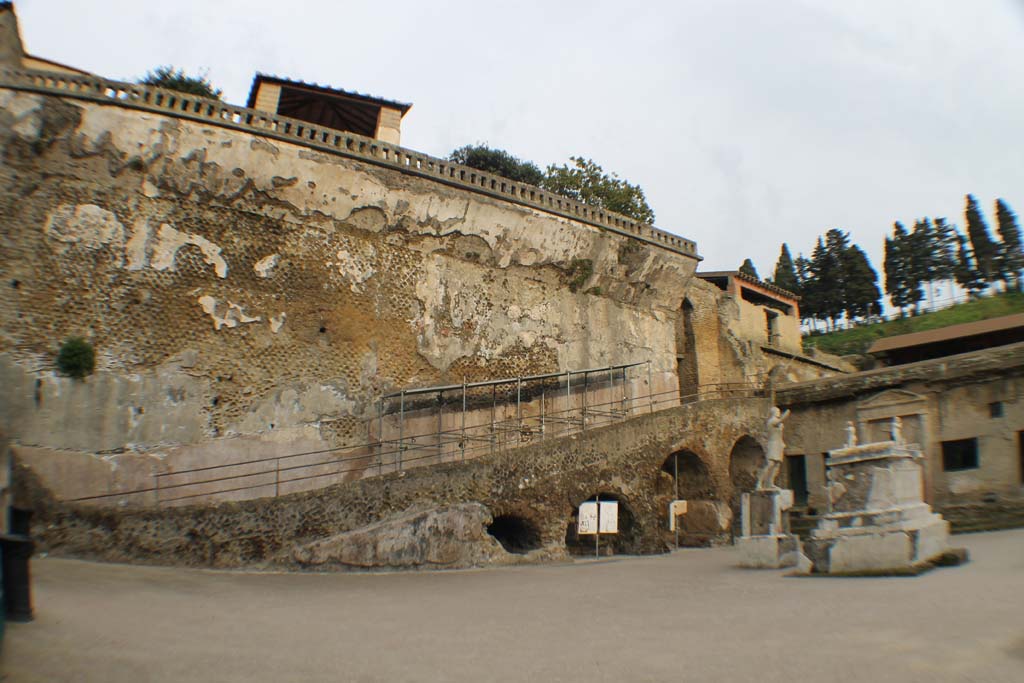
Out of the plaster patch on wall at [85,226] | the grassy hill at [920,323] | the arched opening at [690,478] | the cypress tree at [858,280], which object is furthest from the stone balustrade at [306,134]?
the cypress tree at [858,280]

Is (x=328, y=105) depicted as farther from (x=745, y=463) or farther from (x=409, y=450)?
(x=745, y=463)

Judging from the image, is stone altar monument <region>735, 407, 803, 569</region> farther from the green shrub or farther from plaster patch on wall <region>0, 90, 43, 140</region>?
plaster patch on wall <region>0, 90, 43, 140</region>

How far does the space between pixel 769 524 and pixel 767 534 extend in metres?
0.22

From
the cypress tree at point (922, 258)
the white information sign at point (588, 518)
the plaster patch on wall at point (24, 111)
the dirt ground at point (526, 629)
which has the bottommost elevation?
the dirt ground at point (526, 629)

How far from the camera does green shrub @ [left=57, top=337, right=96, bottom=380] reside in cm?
1695

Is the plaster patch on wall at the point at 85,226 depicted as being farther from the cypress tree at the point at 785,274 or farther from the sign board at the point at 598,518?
the cypress tree at the point at 785,274

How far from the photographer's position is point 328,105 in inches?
1072

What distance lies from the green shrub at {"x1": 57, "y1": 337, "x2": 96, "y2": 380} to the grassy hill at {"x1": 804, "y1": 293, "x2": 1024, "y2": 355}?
37.1 m

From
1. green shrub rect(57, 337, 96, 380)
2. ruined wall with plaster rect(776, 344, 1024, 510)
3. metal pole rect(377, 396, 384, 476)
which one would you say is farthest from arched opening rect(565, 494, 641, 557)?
green shrub rect(57, 337, 96, 380)

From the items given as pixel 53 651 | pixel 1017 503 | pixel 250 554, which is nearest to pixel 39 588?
pixel 53 651

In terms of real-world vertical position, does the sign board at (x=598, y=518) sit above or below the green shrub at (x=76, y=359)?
below

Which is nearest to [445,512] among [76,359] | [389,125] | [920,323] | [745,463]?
[76,359]

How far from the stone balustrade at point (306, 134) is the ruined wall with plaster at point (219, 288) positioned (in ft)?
0.76

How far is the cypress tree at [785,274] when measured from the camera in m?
52.9
